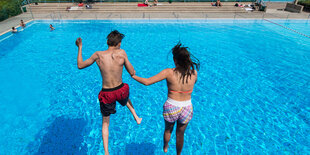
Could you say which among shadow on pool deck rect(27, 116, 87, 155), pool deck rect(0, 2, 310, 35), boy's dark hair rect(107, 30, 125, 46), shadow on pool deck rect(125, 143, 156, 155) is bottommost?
shadow on pool deck rect(125, 143, 156, 155)

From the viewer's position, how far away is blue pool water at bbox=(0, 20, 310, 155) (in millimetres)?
5113

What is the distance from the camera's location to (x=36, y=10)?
2183 centimetres

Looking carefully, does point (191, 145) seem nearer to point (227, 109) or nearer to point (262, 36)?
point (227, 109)

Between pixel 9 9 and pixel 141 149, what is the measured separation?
21.9m

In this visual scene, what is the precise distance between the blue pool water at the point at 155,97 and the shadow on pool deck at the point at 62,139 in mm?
27

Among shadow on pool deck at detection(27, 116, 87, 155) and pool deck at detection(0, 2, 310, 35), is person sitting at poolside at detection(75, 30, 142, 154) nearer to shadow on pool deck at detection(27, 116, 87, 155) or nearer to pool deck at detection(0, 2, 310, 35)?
shadow on pool deck at detection(27, 116, 87, 155)

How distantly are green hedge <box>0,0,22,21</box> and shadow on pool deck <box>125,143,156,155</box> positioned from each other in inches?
796

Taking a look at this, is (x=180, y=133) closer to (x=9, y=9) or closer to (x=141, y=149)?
(x=141, y=149)

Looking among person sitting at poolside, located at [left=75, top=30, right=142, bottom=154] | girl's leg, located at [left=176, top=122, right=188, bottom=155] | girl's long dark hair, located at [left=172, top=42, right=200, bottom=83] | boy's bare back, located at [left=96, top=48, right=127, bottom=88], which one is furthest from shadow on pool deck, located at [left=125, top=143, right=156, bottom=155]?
girl's long dark hair, located at [left=172, top=42, right=200, bottom=83]

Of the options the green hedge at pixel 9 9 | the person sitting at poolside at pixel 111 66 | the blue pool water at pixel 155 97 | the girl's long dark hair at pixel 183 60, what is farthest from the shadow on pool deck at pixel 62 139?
the green hedge at pixel 9 9

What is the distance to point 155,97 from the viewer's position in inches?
289

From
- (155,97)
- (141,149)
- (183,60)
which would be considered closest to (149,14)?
Answer: (155,97)

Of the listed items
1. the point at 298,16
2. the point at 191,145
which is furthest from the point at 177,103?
the point at 298,16

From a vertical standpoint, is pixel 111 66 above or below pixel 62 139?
above
